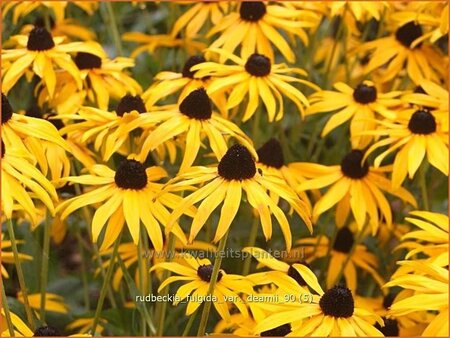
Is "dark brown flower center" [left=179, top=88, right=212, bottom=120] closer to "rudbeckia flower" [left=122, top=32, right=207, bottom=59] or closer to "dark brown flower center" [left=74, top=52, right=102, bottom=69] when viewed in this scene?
"dark brown flower center" [left=74, top=52, right=102, bottom=69]

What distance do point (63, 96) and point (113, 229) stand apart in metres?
0.52

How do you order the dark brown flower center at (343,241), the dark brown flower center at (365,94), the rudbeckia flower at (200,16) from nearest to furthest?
the dark brown flower center at (365,94) < the dark brown flower center at (343,241) < the rudbeckia flower at (200,16)

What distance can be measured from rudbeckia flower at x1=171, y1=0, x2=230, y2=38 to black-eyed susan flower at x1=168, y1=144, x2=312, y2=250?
77cm

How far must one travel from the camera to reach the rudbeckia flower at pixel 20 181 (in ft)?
4.12

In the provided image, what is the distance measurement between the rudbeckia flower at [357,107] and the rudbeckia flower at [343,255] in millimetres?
229

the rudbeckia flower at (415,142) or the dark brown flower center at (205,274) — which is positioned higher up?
the rudbeckia flower at (415,142)

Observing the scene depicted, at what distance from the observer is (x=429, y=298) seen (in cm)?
116

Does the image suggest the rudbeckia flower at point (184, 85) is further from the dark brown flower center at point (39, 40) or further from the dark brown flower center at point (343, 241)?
the dark brown flower center at point (343, 241)

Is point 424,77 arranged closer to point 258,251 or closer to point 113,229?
point 258,251

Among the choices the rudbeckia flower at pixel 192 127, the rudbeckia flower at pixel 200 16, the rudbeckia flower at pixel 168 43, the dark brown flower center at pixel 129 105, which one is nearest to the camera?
the rudbeckia flower at pixel 192 127

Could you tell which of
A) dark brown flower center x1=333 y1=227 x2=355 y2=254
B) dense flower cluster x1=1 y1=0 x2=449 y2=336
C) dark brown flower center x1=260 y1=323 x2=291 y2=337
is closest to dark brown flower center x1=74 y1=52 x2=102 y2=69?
dense flower cluster x1=1 y1=0 x2=449 y2=336

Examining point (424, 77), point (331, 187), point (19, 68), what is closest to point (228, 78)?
point (331, 187)

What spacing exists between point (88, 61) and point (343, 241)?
0.63 metres

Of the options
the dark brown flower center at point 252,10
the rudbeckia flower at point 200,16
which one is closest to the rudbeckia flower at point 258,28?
the dark brown flower center at point 252,10
